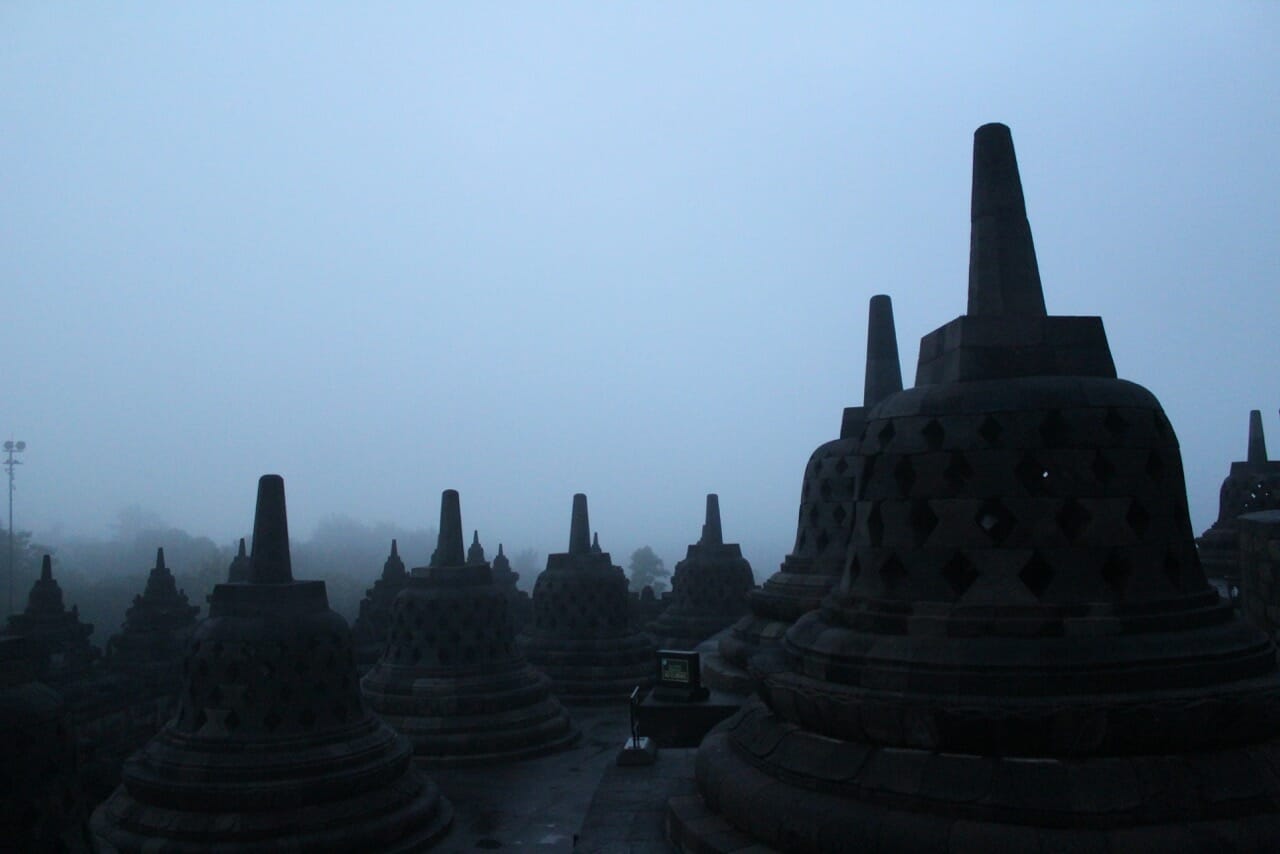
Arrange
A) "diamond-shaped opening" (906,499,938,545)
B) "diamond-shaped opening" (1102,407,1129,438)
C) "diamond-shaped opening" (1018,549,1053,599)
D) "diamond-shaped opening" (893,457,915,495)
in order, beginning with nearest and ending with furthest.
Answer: "diamond-shaped opening" (1018,549,1053,599) < "diamond-shaped opening" (1102,407,1129,438) < "diamond-shaped opening" (906,499,938,545) < "diamond-shaped opening" (893,457,915,495)

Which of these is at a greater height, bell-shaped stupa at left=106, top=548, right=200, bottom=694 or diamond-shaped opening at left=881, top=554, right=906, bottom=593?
diamond-shaped opening at left=881, top=554, right=906, bottom=593

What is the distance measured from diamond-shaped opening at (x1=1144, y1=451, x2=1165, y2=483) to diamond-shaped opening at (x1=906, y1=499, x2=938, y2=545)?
146 cm

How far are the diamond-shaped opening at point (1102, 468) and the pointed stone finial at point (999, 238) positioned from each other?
4.39 feet

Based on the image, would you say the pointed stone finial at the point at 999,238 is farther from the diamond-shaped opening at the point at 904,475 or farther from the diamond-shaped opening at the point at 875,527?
the diamond-shaped opening at the point at 875,527

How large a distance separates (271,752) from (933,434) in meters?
9.26

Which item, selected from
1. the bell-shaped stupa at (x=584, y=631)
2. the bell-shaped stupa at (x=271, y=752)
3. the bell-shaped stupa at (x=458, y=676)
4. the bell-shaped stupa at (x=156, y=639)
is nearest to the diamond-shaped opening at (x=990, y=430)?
the bell-shaped stupa at (x=271, y=752)

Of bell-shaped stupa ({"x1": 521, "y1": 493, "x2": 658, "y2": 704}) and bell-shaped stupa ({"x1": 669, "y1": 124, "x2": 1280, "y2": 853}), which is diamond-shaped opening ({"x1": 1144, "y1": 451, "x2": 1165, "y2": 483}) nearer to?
bell-shaped stupa ({"x1": 669, "y1": 124, "x2": 1280, "y2": 853})

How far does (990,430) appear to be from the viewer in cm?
624

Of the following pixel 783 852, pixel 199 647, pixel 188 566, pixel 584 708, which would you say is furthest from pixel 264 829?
pixel 188 566

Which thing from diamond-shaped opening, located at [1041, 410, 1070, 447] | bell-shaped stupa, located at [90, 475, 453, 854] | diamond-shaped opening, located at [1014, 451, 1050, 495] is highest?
diamond-shaped opening, located at [1041, 410, 1070, 447]

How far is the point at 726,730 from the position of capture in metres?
7.55

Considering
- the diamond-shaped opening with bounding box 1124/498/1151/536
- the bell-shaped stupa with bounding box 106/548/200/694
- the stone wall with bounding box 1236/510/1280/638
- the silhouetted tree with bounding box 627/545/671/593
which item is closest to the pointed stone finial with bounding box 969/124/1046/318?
the diamond-shaped opening with bounding box 1124/498/1151/536

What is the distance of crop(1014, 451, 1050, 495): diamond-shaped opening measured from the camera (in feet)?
19.9

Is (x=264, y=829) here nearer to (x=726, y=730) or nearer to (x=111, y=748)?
(x=726, y=730)
